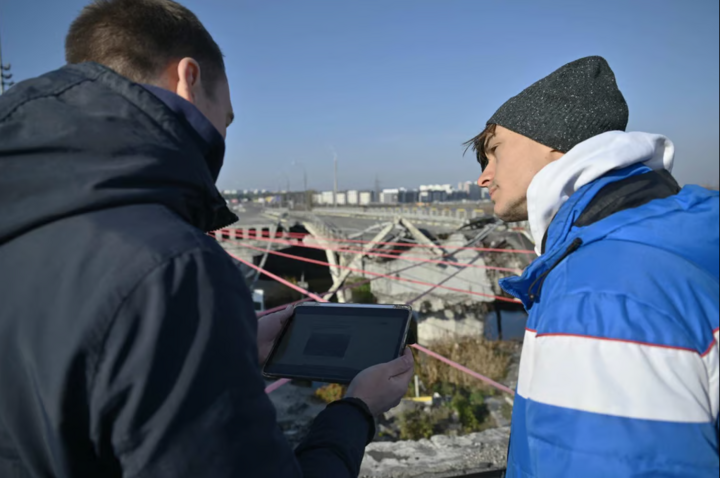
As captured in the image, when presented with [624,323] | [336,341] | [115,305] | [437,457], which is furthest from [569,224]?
[437,457]

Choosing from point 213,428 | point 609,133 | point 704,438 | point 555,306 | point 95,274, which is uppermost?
point 609,133

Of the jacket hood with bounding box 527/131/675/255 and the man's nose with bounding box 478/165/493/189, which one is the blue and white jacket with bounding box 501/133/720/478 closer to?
the jacket hood with bounding box 527/131/675/255

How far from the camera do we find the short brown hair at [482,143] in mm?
2074

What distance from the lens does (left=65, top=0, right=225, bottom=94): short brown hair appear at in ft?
4.14

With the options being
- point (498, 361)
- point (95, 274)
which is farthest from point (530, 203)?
point (498, 361)

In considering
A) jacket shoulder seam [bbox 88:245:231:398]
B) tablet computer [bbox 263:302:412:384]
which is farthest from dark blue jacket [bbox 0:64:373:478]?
tablet computer [bbox 263:302:412:384]

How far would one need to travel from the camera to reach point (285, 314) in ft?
6.88

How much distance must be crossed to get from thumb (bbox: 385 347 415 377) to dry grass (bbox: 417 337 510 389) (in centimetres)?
830

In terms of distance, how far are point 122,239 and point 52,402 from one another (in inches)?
→ 13.5

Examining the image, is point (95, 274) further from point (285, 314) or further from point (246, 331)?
point (285, 314)

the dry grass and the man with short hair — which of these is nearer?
the man with short hair

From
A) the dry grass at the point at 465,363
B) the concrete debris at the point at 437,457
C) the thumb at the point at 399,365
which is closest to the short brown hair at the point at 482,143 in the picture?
the thumb at the point at 399,365

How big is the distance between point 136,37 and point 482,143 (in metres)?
1.56

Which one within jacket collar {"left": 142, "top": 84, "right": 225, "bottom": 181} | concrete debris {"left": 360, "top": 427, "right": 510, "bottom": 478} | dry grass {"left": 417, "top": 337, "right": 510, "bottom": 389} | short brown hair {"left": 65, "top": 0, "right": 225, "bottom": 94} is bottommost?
dry grass {"left": 417, "top": 337, "right": 510, "bottom": 389}
